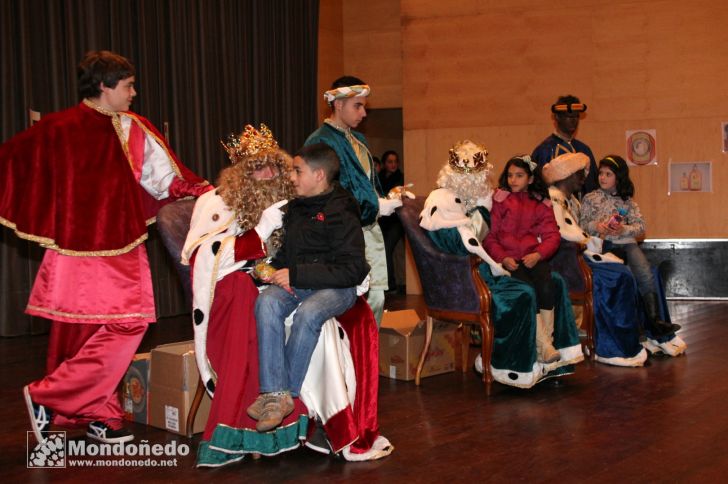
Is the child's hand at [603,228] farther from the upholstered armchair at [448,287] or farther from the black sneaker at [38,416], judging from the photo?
the black sneaker at [38,416]

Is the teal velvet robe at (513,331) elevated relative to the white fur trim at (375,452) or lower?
elevated

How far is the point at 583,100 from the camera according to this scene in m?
8.39

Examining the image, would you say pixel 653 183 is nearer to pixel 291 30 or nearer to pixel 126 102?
pixel 291 30

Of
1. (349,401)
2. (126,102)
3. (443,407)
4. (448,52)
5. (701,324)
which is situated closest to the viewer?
(349,401)

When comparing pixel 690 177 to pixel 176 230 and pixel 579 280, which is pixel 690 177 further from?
pixel 176 230

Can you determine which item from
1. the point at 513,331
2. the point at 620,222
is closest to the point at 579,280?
the point at 620,222

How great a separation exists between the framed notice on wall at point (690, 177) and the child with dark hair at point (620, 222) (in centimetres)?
281

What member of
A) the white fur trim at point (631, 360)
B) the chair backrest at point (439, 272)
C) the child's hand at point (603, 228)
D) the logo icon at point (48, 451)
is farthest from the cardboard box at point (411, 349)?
the logo icon at point (48, 451)

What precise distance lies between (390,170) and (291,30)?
192 cm

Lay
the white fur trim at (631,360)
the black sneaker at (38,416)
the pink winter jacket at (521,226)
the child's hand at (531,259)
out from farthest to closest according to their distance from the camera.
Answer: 1. the white fur trim at (631,360)
2. the pink winter jacket at (521,226)
3. the child's hand at (531,259)
4. the black sneaker at (38,416)

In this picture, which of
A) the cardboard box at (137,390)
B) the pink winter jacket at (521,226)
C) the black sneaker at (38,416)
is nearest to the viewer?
the black sneaker at (38,416)

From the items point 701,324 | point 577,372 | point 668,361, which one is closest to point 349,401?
point 577,372

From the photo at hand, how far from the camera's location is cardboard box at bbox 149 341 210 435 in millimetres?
3725

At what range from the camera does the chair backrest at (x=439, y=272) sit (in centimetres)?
461
